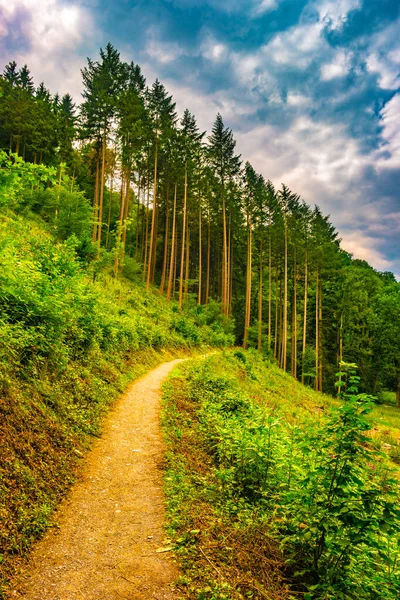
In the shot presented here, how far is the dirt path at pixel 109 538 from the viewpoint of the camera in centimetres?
300

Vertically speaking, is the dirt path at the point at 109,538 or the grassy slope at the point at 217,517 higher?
the grassy slope at the point at 217,517

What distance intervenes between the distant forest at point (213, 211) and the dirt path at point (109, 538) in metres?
22.9

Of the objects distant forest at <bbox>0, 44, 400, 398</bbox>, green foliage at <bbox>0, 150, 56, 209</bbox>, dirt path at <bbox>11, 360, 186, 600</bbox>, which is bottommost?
dirt path at <bbox>11, 360, 186, 600</bbox>

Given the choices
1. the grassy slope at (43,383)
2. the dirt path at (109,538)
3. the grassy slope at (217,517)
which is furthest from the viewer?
the grassy slope at (43,383)

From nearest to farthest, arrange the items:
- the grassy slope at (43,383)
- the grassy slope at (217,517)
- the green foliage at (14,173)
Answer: the grassy slope at (217,517)
the grassy slope at (43,383)
the green foliage at (14,173)

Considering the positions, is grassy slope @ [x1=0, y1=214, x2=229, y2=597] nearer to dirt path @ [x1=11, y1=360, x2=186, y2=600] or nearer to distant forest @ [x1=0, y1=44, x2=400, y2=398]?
dirt path @ [x1=11, y1=360, x2=186, y2=600]

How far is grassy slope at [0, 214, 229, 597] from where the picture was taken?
3812 mm

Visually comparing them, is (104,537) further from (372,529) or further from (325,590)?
(372,529)

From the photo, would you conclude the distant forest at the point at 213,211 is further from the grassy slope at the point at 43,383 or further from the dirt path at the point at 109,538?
the dirt path at the point at 109,538

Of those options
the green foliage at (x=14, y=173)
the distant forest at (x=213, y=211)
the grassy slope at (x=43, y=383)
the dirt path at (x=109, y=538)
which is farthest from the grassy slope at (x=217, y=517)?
the distant forest at (x=213, y=211)

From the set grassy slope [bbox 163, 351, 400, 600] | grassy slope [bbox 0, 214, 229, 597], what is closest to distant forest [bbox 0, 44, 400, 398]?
grassy slope [bbox 0, 214, 229, 597]

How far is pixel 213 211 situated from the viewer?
38312mm

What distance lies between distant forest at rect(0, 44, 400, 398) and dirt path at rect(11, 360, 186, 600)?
22.9 metres

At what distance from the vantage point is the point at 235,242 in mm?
40938
